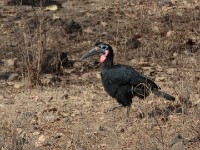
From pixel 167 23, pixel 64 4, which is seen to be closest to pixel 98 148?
pixel 167 23

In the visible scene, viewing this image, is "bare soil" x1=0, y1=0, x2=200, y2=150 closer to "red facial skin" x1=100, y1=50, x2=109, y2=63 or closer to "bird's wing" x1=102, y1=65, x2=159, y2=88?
"bird's wing" x1=102, y1=65, x2=159, y2=88

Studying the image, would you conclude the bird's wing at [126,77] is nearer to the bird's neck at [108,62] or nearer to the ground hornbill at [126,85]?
the ground hornbill at [126,85]

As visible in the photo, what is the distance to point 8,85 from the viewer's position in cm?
844

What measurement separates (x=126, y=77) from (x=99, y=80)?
1.63 metres

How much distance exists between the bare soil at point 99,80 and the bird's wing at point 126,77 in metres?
0.20

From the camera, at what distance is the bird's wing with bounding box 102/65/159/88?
7047mm

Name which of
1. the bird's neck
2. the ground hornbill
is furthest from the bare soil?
the bird's neck

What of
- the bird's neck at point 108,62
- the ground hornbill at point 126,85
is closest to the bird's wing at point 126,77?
the ground hornbill at point 126,85

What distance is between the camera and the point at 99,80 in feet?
28.7

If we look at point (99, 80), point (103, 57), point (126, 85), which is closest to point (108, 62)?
point (103, 57)

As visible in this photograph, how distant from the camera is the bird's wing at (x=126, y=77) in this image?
705cm

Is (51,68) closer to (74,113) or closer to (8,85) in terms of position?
(8,85)

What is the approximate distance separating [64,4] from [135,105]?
5830mm

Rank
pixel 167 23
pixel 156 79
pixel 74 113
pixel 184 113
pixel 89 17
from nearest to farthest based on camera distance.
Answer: pixel 184 113 < pixel 74 113 < pixel 156 79 < pixel 167 23 < pixel 89 17
